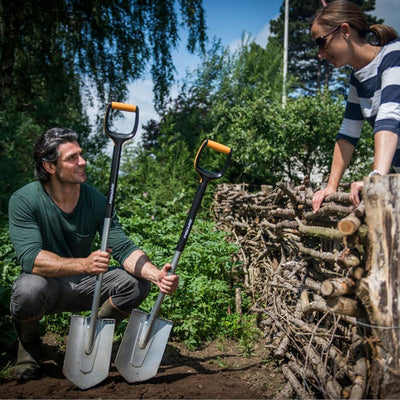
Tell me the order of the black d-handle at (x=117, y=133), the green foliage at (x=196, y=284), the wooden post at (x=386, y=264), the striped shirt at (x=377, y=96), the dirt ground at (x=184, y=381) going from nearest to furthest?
the wooden post at (x=386, y=264)
the striped shirt at (x=377, y=96)
the dirt ground at (x=184, y=381)
the black d-handle at (x=117, y=133)
the green foliage at (x=196, y=284)

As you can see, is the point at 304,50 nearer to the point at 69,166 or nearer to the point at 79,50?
the point at 79,50

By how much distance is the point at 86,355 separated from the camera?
95.0 inches

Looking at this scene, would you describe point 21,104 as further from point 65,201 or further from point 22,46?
point 65,201

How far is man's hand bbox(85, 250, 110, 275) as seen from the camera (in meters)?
2.41

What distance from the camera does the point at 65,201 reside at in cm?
272

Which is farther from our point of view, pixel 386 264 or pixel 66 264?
pixel 66 264

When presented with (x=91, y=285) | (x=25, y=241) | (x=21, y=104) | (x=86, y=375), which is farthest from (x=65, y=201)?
(x=21, y=104)

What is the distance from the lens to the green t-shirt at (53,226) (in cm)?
247

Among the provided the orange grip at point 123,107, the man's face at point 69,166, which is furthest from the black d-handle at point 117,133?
the man's face at point 69,166

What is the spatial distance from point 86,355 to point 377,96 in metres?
2.14

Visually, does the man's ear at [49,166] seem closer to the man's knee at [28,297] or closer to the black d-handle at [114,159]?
the black d-handle at [114,159]

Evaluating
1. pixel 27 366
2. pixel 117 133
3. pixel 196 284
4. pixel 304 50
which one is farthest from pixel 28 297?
pixel 304 50

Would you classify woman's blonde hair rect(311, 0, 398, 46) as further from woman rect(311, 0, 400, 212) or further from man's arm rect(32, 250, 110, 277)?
man's arm rect(32, 250, 110, 277)

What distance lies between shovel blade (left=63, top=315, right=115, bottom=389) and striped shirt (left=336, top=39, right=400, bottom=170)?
1849 millimetres
